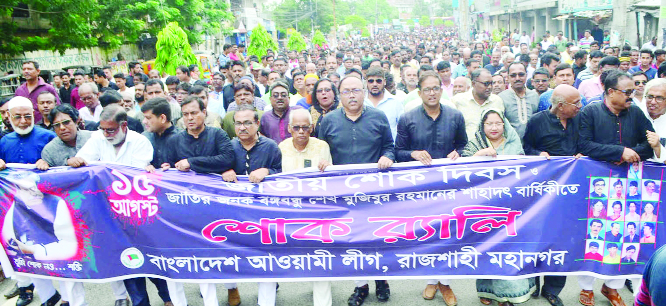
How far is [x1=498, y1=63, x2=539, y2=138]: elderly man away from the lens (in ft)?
20.6

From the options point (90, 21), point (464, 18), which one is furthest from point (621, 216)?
point (464, 18)

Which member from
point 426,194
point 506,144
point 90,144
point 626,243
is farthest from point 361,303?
point 90,144

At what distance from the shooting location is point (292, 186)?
4.37 m

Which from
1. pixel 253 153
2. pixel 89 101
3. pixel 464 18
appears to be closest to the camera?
pixel 253 153

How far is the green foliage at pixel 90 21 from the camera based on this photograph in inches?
527

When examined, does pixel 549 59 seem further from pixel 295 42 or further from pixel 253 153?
pixel 295 42

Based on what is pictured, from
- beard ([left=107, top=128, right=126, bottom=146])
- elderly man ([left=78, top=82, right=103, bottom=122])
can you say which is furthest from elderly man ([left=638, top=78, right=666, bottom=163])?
elderly man ([left=78, top=82, right=103, bottom=122])

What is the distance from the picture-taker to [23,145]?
16.5 feet

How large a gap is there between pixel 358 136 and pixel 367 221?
82cm

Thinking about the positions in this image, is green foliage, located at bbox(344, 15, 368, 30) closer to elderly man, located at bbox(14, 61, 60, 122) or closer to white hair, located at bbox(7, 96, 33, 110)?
elderly man, located at bbox(14, 61, 60, 122)

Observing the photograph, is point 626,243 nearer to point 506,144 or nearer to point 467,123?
point 506,144

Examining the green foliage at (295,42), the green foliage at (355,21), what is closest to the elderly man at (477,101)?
the green foliage at (295,42)

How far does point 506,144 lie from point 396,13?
151105mm

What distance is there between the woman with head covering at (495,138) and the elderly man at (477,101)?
1.34 m
